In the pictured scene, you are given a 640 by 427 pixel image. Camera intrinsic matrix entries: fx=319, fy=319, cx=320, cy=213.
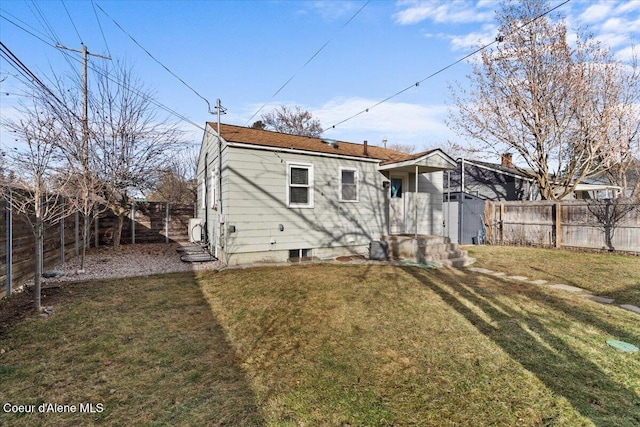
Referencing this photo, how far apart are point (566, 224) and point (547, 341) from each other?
9.82 meters

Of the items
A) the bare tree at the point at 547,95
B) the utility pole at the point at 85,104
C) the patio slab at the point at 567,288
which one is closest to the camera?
the patio slab at the point at 567,288

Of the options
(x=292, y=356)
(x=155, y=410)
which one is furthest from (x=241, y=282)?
(x=155, y=410)

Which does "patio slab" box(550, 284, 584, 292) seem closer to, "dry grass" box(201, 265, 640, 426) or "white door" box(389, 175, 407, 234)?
"dry grass" box(201, 265, 640, 426)

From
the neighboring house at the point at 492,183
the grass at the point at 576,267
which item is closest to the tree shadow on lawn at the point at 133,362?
the grass at the point at 576,267

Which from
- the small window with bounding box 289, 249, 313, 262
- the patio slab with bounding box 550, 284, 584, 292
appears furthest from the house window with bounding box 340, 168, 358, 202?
the patio slab with bounding box 550, 284, 584, 292

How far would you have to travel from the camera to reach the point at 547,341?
3.70m

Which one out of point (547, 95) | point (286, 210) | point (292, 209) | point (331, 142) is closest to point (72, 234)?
point (286, 210)

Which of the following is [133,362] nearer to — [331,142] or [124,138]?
[331,142]

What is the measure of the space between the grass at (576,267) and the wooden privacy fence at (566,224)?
21.7 inches

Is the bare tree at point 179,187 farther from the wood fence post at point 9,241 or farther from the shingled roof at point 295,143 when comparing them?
the wood fence post at point 9,241

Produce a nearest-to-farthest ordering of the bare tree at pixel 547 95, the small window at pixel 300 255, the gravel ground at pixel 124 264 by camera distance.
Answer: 1. the gravel ground at pixel 124 264
2. the small window at pixel 300 255
3. the bare tree at pixel 547 95

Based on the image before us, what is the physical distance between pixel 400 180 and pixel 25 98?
37.1 ft

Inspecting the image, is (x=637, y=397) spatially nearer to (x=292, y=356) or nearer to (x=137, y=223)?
(x=292, y=356)

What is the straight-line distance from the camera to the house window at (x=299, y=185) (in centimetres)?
899
